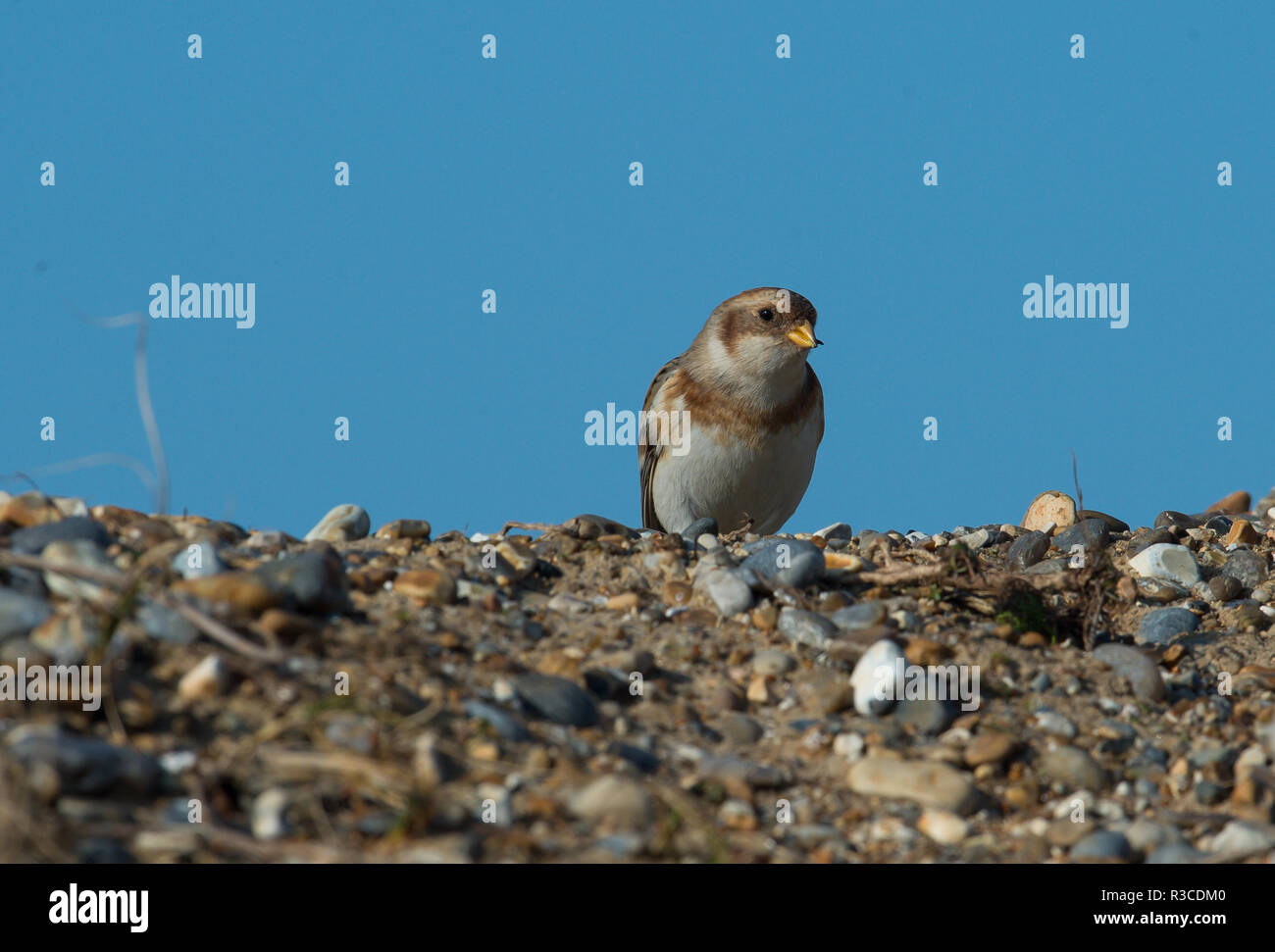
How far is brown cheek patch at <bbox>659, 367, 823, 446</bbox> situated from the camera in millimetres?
8391

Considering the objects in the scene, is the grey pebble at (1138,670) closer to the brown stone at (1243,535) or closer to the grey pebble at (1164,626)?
the grey pebble at (1164,626)

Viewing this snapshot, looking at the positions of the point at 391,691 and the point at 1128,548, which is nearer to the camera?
the point at 391,691

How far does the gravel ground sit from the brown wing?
2.71m

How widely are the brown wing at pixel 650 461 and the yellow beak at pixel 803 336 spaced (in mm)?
1080

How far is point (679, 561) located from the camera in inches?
226

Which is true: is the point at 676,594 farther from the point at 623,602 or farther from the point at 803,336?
the point at 803,336

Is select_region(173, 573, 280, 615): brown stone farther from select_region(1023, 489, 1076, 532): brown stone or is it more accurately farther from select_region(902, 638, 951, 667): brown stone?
select_region(1023, 489, 1076, 532): brown stone

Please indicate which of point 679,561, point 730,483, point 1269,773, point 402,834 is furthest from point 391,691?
point 730,483

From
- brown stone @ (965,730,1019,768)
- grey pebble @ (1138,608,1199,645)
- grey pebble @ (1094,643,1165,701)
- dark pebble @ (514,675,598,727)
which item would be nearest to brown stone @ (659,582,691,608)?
dark pebble @ (514,675,598,727)

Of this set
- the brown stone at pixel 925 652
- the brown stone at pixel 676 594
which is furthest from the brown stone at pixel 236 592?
the brown stone at pixel 925 652

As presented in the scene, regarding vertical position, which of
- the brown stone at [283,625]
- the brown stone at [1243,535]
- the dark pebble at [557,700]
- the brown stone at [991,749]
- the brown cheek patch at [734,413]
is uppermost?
the brown cheek patch at [734,413]

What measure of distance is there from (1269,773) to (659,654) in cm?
228

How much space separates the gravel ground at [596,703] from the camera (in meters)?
3.50
